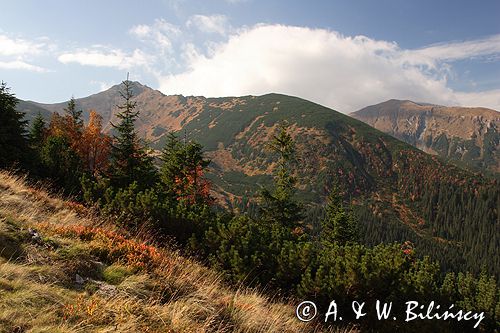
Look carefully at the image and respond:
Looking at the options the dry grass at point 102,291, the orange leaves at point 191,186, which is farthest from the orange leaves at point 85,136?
the dry grass at point 102,291

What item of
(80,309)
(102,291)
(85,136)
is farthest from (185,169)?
(80,309)

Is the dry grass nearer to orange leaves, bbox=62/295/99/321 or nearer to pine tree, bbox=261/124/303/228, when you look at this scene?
orange leaves, bbox=62/295/99/321

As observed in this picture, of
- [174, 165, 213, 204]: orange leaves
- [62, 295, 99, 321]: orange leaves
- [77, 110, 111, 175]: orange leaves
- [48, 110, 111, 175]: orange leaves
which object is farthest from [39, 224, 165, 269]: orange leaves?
[77, 110, 111, 175]: orange leaves

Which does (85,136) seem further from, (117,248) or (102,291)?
(102,291)

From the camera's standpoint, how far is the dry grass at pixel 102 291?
481 centimetres

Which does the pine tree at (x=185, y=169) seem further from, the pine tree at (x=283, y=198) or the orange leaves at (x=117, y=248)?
the orange leaves at (x=117, y=248)

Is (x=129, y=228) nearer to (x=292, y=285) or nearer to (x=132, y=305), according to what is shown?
(x=292, y=285)

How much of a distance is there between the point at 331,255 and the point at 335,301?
9.00ft

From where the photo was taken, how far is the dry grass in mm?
4809

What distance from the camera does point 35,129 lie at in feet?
161

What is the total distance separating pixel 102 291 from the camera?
5.89 meters

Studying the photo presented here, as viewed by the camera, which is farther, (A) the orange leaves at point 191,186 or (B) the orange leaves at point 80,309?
(A) the orange leaves at point 191,186

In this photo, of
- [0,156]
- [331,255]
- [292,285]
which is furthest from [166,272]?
[0,156]

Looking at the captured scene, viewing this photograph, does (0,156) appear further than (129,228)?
Yes
